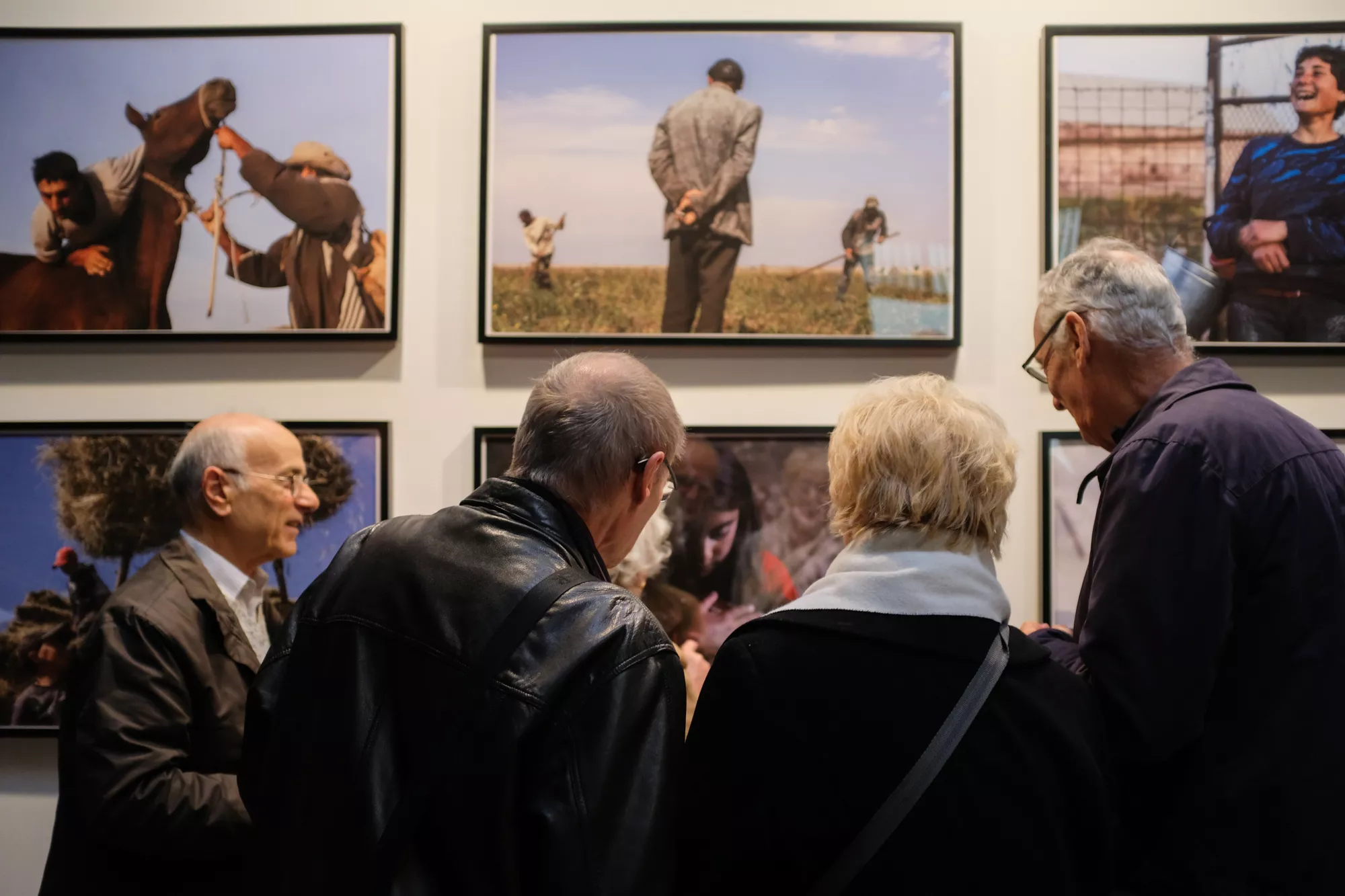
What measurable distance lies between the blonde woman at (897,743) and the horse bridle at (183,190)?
6.98 feet

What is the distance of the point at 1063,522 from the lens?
2795 millimetres

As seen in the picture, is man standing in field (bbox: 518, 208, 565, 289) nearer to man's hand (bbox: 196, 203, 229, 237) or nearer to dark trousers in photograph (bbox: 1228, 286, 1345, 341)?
man's hand (bbox: 196, 203, 229, 237)

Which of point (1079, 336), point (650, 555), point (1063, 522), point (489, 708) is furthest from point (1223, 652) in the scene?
point (650, 555)

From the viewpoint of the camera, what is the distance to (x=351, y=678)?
1497mm

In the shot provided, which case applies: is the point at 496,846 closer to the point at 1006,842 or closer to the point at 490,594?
the point at 490,594


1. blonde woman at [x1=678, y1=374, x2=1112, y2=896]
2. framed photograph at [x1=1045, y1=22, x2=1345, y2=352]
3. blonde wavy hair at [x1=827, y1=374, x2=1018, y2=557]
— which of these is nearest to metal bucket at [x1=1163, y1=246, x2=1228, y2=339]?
framed photograph at [x1=1045, y1=22, x2=1345, y2=352]

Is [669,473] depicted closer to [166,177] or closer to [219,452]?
[219,452]

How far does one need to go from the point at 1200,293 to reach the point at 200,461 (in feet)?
8.14

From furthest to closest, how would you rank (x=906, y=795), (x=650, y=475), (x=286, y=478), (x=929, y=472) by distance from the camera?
(x=286, y=478) < (x=650, y=475) < (x=929, y=472) < (x=906, y=795)

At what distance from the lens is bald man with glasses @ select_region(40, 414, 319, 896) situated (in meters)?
2.01

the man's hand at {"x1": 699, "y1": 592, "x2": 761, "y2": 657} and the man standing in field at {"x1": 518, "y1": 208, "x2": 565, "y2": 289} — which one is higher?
the man standing in field at {"x1": 518, "y1": 208, "x2": 565, "y2": 289}

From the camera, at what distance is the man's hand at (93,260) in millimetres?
2855

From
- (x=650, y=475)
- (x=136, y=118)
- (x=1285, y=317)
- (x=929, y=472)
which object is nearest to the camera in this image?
(x=929, y=472)

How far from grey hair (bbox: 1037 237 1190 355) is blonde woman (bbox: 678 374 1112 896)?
67cm
